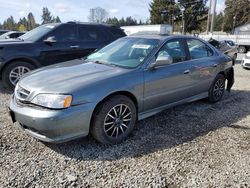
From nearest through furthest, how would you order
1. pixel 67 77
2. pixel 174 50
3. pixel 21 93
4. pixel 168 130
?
1. pixel 21 93
2. pixel 67 77
3. pixel 168 130
4. pixel 174 50

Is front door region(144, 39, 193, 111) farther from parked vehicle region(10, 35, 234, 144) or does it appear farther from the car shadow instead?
the car shadow

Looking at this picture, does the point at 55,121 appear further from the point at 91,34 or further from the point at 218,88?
the point at 91,34

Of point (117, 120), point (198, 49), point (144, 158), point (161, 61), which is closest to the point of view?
point (144, 158)

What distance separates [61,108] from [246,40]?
23.0 m

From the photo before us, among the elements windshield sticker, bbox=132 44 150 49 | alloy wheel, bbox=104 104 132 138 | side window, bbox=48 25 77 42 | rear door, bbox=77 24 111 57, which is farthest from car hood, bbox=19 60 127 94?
rear door, bbox=77 24 111 57

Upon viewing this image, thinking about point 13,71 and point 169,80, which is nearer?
point 169,80

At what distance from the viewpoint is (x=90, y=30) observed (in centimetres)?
699

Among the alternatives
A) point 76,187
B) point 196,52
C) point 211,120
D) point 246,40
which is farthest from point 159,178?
point 246,40

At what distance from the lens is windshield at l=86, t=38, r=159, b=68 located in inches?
153

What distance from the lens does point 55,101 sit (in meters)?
2.90

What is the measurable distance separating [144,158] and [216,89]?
299 centimetres

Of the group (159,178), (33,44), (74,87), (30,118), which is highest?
(33,44)

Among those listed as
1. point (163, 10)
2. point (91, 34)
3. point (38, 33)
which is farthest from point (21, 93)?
point (163, 10)

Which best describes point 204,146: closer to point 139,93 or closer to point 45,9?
point 139,93
